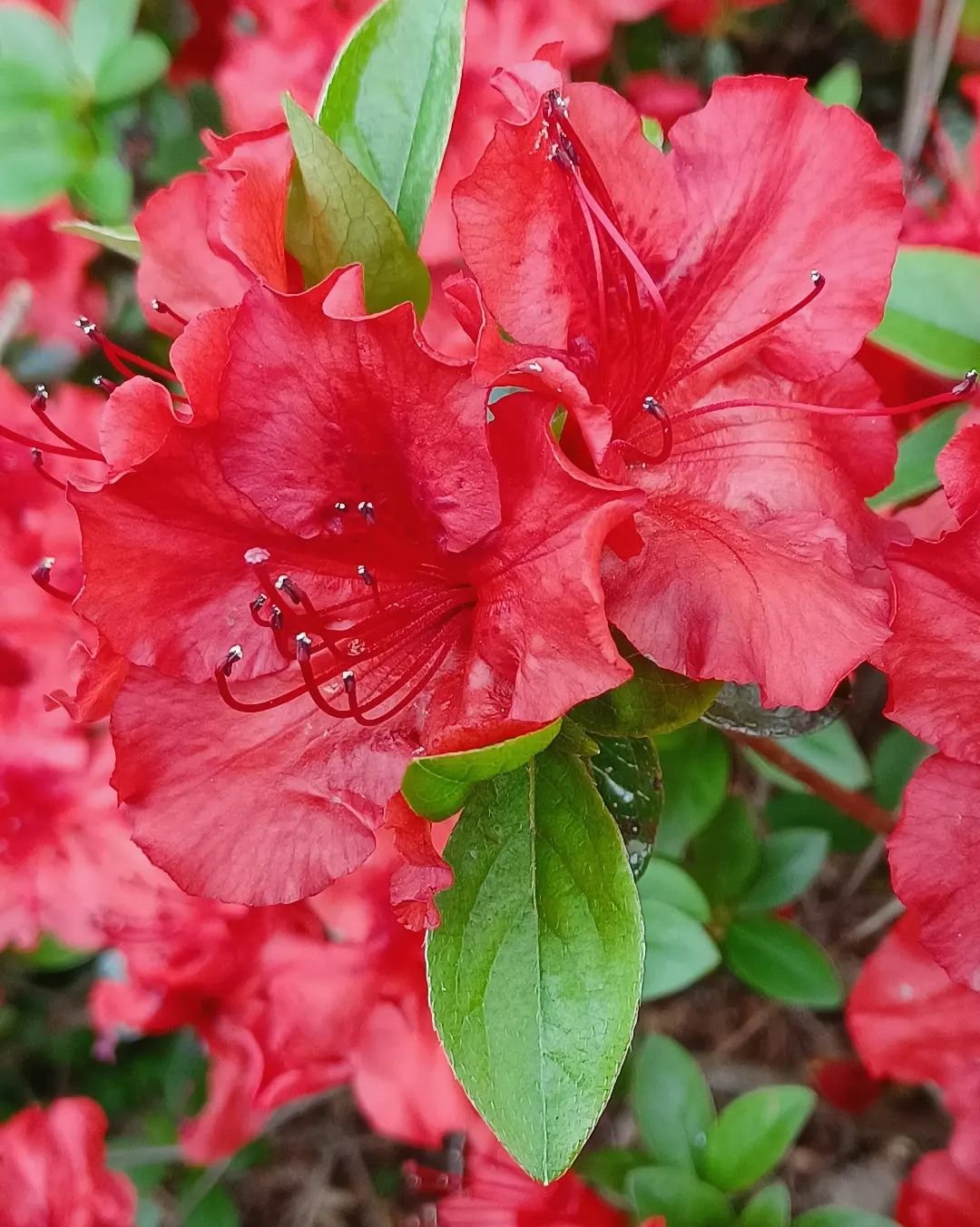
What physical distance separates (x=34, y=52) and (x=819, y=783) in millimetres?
1203

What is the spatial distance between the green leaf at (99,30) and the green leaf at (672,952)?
1131mm

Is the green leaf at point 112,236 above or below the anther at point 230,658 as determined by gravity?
above

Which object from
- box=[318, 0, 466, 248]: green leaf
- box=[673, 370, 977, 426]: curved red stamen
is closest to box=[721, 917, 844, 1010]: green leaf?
box=[673, 370, 977, 426]: curved red stamen

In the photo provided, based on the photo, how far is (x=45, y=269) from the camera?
1624 mm

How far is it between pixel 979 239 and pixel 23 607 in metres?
0.98

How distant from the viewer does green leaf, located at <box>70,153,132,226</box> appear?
136 cm

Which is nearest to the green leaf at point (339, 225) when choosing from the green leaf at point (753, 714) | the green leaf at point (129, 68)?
the green leaf at point (753, 714)

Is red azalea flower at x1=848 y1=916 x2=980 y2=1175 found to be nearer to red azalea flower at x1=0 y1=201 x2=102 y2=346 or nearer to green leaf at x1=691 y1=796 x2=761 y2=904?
green leaf at x1=691 y1=796 x2=761 y2=904

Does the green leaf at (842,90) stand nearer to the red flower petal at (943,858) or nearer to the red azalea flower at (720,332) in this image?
the red azalea flower at (720,332)

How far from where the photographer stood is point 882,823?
108 centimetres

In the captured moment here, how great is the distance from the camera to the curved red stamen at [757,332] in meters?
0.62

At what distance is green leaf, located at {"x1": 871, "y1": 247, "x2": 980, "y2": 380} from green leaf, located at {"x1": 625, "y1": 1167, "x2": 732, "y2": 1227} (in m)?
0.70

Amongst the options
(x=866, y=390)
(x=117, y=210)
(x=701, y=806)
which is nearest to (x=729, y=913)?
(x=701, y=806)

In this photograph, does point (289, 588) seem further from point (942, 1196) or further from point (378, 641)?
point (942, 1196)
